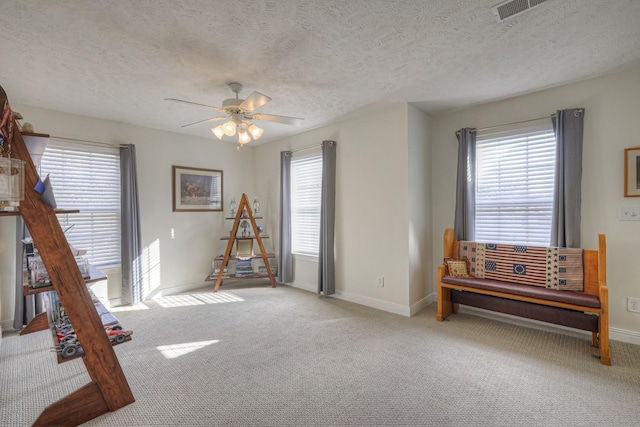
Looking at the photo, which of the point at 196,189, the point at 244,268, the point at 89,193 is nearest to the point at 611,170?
the point at 244,268

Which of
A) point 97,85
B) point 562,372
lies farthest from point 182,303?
point 562,372

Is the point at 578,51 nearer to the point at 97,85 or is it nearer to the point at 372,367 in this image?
the point at 372,367

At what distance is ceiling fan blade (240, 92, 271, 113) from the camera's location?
2.34 m

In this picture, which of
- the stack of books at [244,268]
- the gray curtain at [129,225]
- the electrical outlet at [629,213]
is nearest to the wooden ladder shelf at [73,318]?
the gray curtain at [129,225]

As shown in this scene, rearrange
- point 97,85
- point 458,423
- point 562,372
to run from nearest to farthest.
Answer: point 458,423 < point 562,372 < point 97,85

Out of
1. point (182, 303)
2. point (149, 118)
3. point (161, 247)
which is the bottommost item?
point (182, 303)

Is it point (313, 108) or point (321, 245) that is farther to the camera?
point (321, 245)

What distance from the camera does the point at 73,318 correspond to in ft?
6.08

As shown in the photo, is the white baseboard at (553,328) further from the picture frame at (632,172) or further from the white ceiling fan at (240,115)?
the white ceiling fan at (240,115)

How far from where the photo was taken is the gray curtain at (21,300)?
3148 mm

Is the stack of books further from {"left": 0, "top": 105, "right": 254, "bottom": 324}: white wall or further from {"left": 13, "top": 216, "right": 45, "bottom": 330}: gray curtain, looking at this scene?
{"left": 13, "top": 216, "right": 45, "bottom": 330}: gray curtain

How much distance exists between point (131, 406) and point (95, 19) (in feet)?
8.18

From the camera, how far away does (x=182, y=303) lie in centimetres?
408

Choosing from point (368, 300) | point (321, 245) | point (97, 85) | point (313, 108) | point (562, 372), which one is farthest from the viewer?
point (321, 245)
